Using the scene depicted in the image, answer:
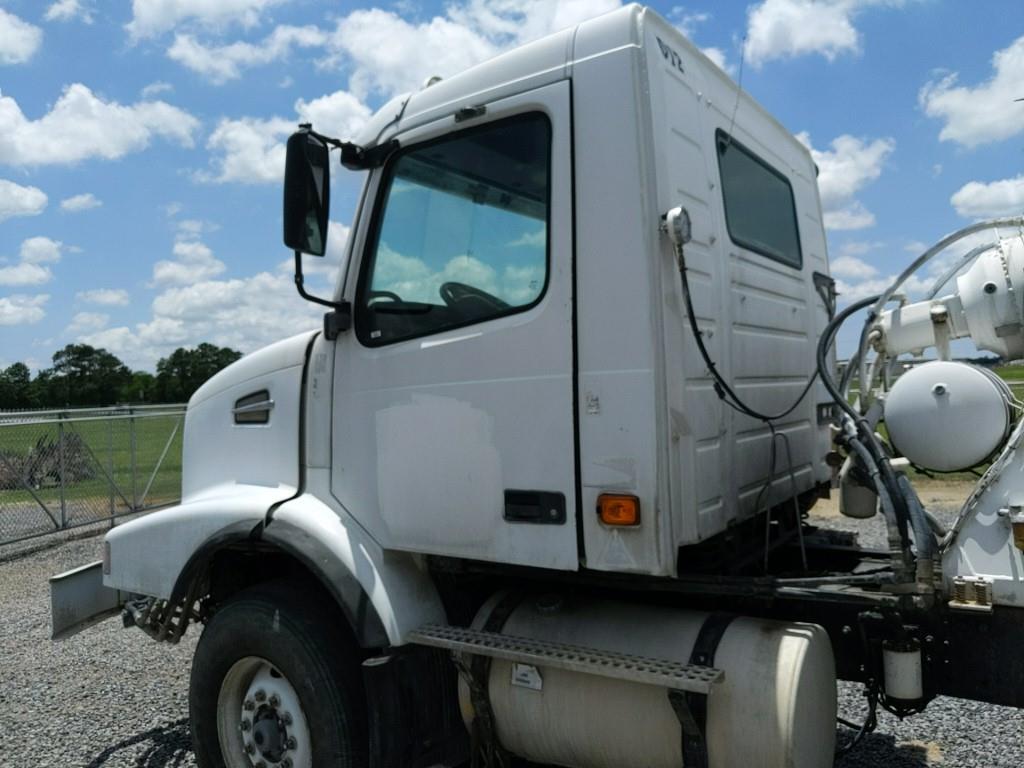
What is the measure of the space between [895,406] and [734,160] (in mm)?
1270

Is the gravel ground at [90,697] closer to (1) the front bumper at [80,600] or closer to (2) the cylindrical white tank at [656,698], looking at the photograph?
(1) the front bumper at [80,600]

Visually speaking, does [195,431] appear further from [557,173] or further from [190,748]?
[557,173]

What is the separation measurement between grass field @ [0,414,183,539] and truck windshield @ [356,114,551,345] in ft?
28.2

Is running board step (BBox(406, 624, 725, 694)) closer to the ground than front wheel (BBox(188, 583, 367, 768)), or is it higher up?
higher up

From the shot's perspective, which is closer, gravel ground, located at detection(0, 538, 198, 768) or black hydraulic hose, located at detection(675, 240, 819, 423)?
black hydraulic hose, located at detection(675, 240, 819, 423)

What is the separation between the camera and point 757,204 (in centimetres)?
386

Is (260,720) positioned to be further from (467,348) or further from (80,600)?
(467,348)

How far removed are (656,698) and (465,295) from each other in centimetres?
154

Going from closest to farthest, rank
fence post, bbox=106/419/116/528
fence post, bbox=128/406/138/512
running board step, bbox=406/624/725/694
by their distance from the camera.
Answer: running board step, bbox=406/624/725/694, fence post, bbox=106/419/116/528, fence post, bbox=128/406/138/512

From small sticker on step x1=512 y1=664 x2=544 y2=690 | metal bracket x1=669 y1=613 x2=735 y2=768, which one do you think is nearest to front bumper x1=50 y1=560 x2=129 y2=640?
small sticker on step x1=512 y1=664 x2=544 y2=690

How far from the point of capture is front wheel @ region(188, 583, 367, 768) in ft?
10.5

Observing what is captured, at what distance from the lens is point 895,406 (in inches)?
117

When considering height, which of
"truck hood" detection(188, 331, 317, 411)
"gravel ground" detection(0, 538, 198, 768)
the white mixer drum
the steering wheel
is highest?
the steering wheel

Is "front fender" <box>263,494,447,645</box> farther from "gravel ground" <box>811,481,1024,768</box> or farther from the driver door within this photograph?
"gravel ground" <box>811,481,1024,768</box>
